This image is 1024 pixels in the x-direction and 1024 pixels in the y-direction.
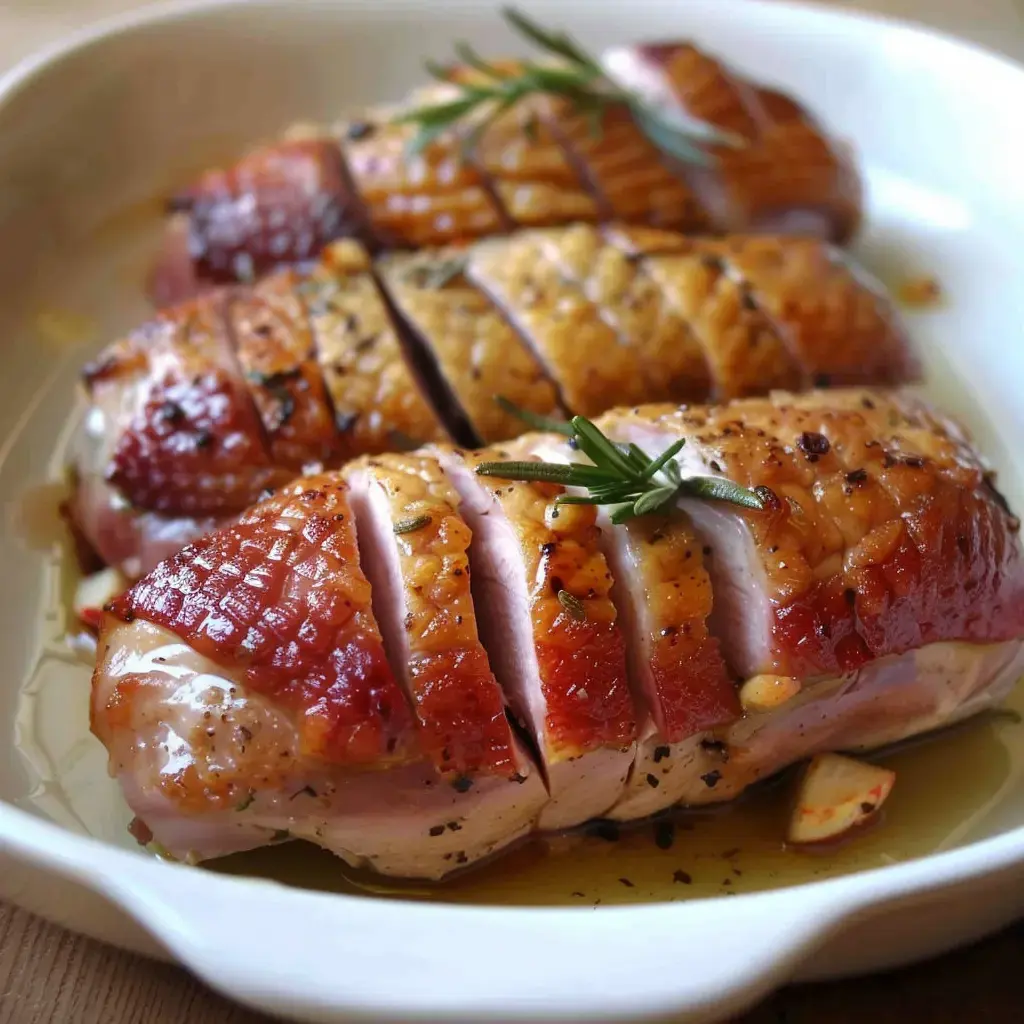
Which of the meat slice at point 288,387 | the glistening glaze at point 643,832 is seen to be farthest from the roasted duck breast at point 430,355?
the glistening glaze at point 643,832

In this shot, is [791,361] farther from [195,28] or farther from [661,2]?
[195,28]

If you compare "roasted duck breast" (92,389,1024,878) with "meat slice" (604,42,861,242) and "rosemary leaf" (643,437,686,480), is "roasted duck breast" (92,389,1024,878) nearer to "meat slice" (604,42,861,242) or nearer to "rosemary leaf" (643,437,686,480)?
"rosemary leaf" (643,437,686,480)

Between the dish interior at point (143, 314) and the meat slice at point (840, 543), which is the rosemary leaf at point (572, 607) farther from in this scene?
the dish interior at point (143, 314)

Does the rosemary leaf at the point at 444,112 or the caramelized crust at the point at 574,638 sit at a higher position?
the rosemary leaf at the point at 444,112

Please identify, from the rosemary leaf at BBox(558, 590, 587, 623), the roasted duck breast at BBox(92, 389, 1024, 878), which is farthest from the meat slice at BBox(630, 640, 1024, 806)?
the rosemary leaf at BBox(558, 590, 587, 623)

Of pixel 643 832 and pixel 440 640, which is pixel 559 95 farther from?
pixel 643 832

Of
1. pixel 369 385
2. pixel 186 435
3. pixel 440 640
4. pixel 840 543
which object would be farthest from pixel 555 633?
pixel 186 435
